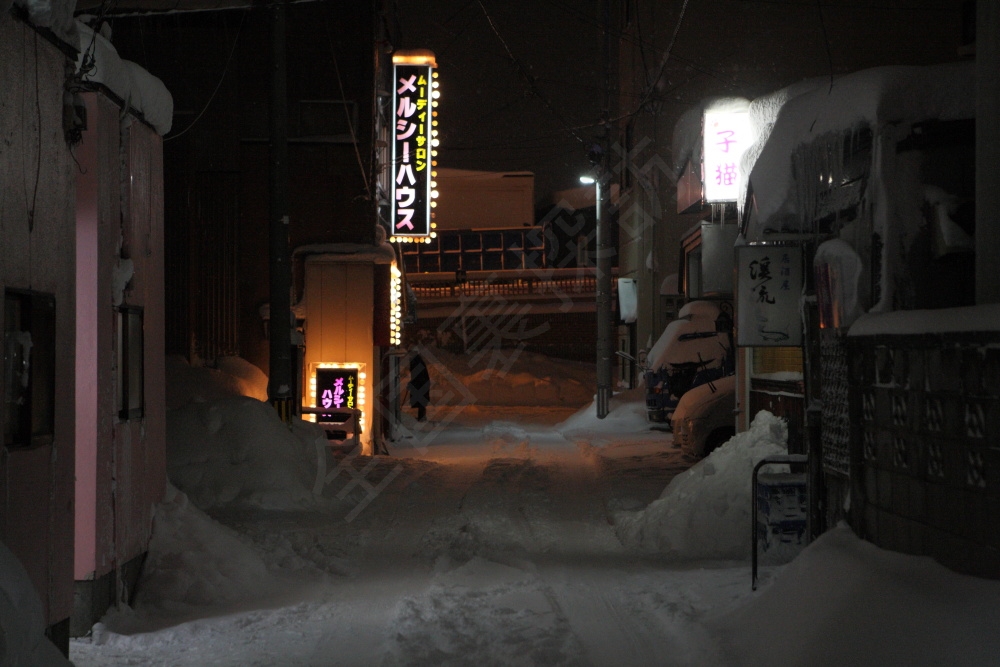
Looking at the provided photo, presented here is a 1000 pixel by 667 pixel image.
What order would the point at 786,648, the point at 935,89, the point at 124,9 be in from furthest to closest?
the point at 124,9 < the point at 935,89 < the point at 786,648

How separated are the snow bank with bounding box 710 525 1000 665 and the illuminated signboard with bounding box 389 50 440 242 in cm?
1679

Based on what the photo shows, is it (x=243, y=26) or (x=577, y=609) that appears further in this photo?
(x=243, y=26)

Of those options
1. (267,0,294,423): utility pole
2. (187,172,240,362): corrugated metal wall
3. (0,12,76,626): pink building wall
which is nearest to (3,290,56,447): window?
(0,12,76,626): pink building wall

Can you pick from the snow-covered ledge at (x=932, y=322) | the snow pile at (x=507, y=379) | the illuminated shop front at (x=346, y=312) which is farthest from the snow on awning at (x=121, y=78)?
the snow pile at (x=507, y=379)

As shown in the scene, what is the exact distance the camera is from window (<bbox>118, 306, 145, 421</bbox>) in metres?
7.90

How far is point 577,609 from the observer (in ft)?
24.8

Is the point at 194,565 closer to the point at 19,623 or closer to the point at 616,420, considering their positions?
the point at 19,623

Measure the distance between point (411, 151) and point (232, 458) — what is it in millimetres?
12029

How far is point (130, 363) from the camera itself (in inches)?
319

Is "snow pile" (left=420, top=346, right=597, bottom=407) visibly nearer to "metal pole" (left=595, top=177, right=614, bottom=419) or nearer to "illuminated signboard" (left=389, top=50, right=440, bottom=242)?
"metal pole" (left=595, top=177, right=614, bottom=419)

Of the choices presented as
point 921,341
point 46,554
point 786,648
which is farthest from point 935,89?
point 46,554

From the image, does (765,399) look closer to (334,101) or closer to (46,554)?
(46,554)

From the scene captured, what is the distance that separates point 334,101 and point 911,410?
18.0m

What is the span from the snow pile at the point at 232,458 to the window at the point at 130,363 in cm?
319
